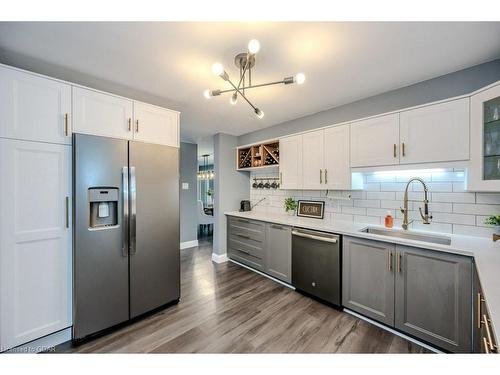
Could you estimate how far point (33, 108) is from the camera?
1602 millimetres

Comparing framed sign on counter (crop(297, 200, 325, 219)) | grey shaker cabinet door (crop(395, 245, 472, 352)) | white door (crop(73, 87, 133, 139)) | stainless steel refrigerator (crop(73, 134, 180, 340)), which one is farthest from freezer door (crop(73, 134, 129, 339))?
grey shaker cabinet door (crop(395, 245, 472, 352))

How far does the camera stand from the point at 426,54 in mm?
1646

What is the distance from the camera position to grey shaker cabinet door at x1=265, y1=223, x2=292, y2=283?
9.17ft

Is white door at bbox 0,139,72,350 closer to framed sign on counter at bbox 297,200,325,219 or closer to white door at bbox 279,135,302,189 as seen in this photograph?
white door at bbox 279,135,302,189

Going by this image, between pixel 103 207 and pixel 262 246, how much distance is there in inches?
83.0

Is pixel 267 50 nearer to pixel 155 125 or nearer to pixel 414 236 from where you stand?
pixel 155 125

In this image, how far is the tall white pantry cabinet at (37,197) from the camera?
4.96 ft

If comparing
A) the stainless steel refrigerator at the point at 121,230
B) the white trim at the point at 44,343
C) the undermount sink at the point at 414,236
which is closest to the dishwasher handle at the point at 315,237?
the undermount sink at the point at 414,236

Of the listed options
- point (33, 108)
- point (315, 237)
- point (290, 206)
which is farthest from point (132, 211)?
point (290, 206)

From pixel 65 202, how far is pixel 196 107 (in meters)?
1.76

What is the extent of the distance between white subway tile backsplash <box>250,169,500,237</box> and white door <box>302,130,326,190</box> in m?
0.34
